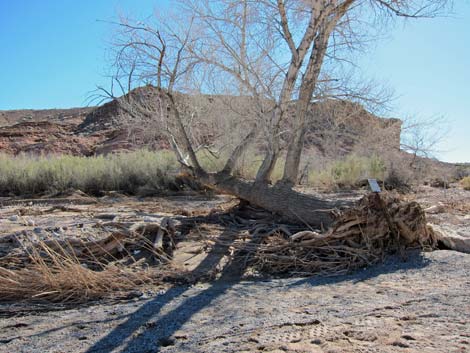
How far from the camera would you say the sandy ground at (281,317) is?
238 cm

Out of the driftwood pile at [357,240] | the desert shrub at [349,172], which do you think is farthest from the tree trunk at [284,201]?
the desert shrub at [349,172]

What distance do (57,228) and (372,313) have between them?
380cm

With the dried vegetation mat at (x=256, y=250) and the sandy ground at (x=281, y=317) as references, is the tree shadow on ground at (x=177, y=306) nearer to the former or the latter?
the sandy ground at (x=281, y=317)

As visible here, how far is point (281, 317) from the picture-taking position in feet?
9.32

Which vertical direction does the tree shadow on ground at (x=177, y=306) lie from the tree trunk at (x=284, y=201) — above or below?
below

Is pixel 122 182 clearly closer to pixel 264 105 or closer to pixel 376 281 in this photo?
pixel 264 105

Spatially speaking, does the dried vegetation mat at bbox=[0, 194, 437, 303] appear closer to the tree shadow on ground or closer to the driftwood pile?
the driftwood pile

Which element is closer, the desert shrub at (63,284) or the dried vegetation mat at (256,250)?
the desert shrub at (63,284)

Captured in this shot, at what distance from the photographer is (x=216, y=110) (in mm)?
9391

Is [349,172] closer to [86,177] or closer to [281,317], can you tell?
[86,177]

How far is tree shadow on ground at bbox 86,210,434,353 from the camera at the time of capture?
8.39 ft

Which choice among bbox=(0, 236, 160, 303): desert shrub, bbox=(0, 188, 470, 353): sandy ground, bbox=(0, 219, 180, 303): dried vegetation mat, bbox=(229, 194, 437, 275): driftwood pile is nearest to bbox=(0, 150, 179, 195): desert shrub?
bbox=(0, 219, 180, 303): dried vegetation mat

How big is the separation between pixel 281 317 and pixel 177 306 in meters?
0.85

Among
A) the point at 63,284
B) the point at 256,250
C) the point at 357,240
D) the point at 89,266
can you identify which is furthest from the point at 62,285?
the point at 357,240
